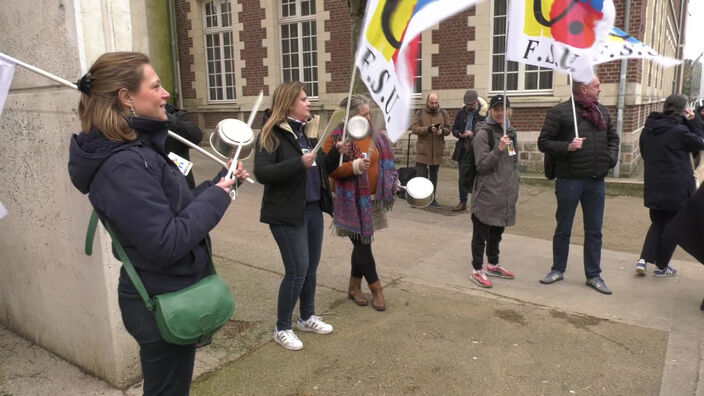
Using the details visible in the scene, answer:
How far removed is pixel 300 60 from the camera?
48.6ft

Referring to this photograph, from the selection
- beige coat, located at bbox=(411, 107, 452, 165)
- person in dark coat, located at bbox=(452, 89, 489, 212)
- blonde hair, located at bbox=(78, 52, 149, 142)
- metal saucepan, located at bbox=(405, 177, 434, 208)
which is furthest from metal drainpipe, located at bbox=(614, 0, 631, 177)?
blonde hair, located at bbox=(78, 52, 149, 142)

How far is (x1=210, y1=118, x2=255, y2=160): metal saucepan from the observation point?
7.93 ft

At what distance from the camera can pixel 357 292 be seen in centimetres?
437

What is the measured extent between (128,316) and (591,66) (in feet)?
13.1

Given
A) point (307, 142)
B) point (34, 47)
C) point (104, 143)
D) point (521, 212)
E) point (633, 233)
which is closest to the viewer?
point (104, 143)

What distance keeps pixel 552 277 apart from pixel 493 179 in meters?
1.11

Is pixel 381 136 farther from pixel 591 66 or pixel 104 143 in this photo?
pixel 104 143

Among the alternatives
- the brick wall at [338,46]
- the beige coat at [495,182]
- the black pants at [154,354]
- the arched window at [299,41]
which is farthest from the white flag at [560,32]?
the arched window at [299,41]

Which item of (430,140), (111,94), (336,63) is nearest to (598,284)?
(430,140)

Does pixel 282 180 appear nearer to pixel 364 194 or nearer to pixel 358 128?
pixel 358 128

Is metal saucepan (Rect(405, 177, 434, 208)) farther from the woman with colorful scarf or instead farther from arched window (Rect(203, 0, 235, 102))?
arched window (Rect(203, 0, 235, 102))

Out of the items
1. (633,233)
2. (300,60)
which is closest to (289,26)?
(300,60)

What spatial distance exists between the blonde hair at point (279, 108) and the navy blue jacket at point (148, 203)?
1378mm

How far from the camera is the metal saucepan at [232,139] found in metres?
2.42
